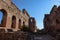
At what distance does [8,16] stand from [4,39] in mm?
7383

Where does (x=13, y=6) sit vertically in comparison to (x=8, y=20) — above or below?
above

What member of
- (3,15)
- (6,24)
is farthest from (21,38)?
(3,15)

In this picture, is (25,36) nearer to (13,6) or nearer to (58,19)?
(58,19)

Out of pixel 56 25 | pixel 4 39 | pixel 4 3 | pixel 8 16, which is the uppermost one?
pixel 4 3

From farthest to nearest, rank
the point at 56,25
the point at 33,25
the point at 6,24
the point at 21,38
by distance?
the point at 33,25 < the point at 56,25 < the point at 6,24 < the point at 21,38

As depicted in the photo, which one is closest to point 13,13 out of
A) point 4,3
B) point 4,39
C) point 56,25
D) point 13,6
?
point 13,6

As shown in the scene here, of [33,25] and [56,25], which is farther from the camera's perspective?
[33,25]

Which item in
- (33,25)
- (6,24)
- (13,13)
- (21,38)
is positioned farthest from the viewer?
(33,25)

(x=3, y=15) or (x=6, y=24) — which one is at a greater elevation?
(x=3, y=15)

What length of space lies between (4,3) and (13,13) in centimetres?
277

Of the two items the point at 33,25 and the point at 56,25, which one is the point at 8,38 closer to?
the point at 56,25

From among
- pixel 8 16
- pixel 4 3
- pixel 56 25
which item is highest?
pixel 4 3

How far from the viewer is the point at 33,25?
25.0m

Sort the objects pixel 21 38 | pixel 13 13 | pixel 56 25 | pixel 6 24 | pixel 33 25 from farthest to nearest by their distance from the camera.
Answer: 1. pixel 33 25
2. pixel 13 13
3. pixel 56 25
4. pixel 6 24
5. pixel 21 38
